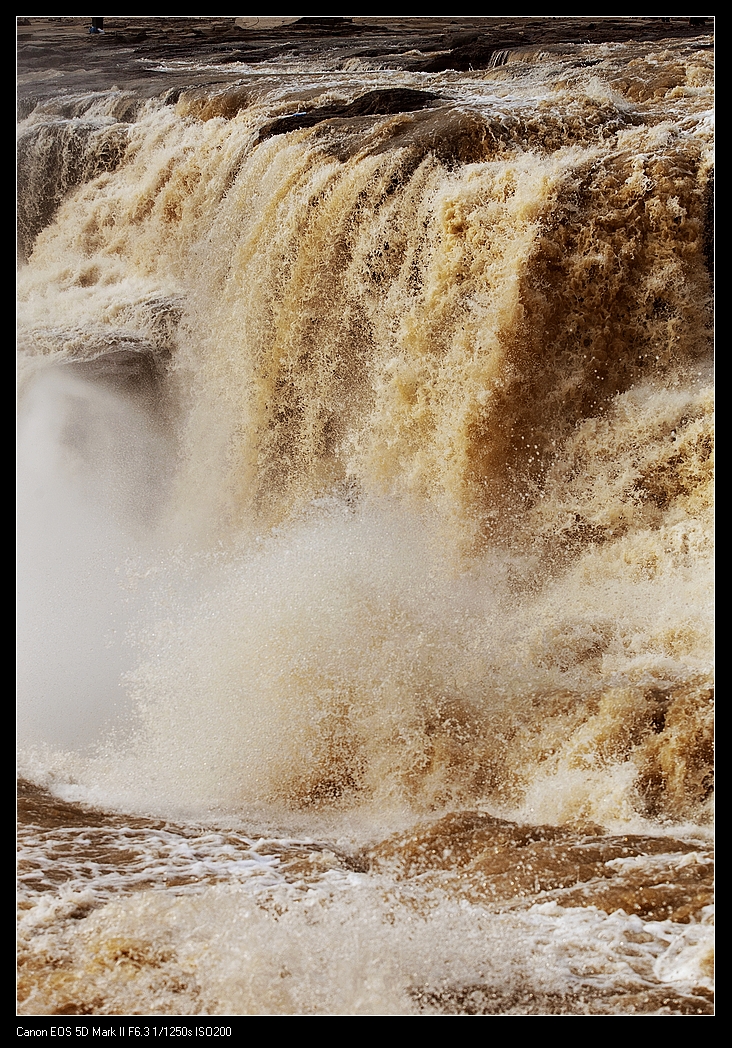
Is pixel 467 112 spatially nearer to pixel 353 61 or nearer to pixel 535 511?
pixel 353 61

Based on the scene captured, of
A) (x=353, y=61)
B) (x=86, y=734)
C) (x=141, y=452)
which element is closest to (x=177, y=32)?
(x=353, y=61)

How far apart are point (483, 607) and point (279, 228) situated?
1759 millimetres

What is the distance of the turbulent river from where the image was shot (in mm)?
2004

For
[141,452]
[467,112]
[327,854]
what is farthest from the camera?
[141,452]

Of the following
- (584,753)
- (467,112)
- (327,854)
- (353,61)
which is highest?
(353,61)

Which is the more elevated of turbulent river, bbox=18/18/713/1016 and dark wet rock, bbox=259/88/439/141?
dark wet rock, bbox=259/88/439/141

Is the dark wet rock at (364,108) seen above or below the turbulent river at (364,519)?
above

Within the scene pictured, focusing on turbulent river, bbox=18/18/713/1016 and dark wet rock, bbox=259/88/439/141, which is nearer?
turbulent river, bbox=18/18/713/1016

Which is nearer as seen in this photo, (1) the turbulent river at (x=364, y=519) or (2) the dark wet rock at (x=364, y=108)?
(1) the turbulent river at (x=364, y=519)

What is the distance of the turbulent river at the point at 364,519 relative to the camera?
2.00 meters

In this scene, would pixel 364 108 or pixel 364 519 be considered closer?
pixel 364 519

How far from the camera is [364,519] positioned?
3.35 m

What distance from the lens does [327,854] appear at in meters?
2.30

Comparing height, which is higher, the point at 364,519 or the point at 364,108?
the point at 364,108
